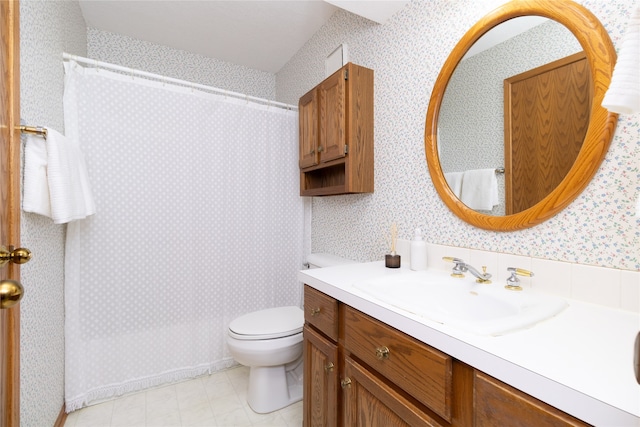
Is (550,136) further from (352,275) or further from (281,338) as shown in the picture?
(281,338)

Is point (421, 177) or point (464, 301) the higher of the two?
point (421, 177)

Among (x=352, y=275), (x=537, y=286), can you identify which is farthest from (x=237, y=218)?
(x=537, y=286)

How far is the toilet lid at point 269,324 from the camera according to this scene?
157 cm

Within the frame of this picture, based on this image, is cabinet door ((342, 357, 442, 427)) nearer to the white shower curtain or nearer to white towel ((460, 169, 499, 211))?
white towel ((460, 169, 499, 211))

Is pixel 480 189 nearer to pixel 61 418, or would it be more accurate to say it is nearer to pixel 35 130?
pixel 35 130

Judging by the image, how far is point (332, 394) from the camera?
105 centimetres

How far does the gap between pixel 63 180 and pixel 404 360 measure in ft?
4.87

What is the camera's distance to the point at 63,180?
1216 mm

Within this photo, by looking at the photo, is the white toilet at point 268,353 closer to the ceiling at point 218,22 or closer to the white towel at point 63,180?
the white towel at point 63,180

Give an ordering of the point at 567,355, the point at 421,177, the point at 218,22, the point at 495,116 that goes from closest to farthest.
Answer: the point at 567,355 < the point at 495,116 < the point at 421,177 < the point at 218,22

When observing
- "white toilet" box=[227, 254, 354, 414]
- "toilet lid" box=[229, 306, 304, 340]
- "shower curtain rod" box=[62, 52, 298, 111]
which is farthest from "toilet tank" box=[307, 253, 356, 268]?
"shower curtain rod" box=[62, 52, 298, 111]

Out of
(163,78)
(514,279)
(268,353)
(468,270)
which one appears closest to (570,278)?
(514,279)

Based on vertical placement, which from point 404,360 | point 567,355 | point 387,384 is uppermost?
point 567,355

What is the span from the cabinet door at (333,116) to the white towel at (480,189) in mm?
639
